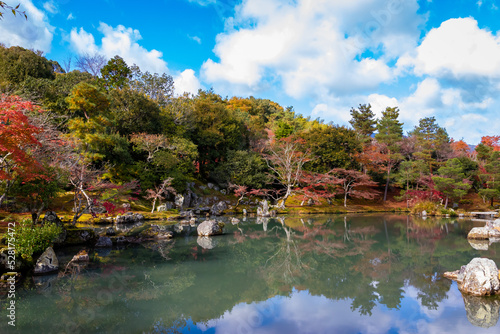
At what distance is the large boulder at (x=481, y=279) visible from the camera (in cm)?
648

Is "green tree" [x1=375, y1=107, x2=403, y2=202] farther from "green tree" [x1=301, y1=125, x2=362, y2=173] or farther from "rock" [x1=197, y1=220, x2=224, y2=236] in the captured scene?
"rock" [x1=197, y1=220, x2=224, y2=236]

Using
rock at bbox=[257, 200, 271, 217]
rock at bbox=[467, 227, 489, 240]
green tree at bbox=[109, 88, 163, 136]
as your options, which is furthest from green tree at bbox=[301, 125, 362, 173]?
green tree at bbox=[109, 88, 163, 136]

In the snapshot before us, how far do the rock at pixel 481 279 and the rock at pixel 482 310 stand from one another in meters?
0.24

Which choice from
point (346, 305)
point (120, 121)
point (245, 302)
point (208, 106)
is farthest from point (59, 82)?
point (346, 305)

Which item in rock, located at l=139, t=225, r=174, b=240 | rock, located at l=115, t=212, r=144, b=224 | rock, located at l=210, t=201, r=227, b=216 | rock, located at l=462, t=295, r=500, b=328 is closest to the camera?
rock, located at l=462, t=295, r=500, b=328

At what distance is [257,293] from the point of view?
7.00 metres

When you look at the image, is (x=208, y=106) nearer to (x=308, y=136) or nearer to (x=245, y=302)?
(x=308, y=136)

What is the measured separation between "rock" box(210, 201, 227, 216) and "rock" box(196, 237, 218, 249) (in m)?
10.7

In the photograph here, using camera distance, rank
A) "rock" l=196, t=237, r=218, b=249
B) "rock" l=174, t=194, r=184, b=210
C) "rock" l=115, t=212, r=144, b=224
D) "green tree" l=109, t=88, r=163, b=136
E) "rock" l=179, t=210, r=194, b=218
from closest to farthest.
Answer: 1. "rock" l=196, t=237, r=218, b=249
2. "rock" l=115, t=212, r=144, b=224
3. "rock" l=179, t=210, r=194, b=218
4. "rock" l=174, t=194, r=184, b=210
5. "green tree" l=109, t=88, r=163, b=136

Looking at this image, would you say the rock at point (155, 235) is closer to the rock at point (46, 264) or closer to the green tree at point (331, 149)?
the rock at point (46, 264)

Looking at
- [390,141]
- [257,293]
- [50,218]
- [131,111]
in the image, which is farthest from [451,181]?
[50,218]


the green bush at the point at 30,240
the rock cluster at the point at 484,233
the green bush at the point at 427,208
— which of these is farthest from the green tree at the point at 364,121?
the green bush at the point at 30,240

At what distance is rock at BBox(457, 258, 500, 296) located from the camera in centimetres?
648

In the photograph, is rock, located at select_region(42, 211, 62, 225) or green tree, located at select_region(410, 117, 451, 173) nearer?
rock, located at select_region(42, 211, 62, 225)
